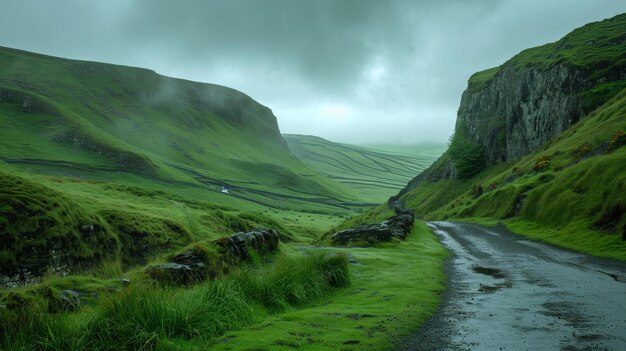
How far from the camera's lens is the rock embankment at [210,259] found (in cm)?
1814

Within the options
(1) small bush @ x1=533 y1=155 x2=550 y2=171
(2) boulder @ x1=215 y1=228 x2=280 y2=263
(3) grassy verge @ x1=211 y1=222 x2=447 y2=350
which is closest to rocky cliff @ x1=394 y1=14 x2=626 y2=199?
(1) small bush @ x1=533 y1=155 x2=550 y2=171

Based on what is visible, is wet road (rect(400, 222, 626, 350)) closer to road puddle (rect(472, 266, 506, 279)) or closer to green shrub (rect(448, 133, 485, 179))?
road puddle (rect(472, 266, 506, 279))

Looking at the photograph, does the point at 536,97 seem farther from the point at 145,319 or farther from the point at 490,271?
the point at 145,319

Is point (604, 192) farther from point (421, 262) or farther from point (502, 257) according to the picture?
point (421, 262)

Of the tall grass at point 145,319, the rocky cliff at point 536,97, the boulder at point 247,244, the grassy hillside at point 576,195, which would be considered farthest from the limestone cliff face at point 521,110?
the tall grass at point 145,319

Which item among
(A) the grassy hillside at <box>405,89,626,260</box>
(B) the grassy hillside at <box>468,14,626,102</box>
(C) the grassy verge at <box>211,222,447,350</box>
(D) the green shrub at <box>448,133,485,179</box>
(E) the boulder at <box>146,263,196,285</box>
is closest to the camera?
(C) the grassy verge at <box>211,222,447,350</box>

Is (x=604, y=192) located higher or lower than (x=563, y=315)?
higher

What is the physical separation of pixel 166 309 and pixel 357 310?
722 centimetres

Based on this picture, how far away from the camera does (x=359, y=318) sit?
14898mm

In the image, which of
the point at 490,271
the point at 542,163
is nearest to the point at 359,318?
the point at 490,271

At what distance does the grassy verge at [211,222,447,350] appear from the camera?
11.9 meters

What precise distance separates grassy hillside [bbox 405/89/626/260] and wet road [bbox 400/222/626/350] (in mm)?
6932

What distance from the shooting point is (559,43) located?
140875mm

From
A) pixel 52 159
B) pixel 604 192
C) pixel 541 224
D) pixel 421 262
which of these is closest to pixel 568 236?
pixel 604 192
